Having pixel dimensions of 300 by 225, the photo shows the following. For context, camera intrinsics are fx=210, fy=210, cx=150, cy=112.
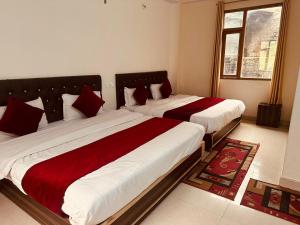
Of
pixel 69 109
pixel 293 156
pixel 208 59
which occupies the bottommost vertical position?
pixel 293 156

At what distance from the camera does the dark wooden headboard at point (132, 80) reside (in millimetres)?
4147

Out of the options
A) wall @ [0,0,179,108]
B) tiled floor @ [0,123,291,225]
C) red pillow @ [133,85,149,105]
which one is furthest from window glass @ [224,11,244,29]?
tiled floor @ [0,123,291,225]

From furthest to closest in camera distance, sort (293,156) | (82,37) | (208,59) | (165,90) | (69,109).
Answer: (208,59) → (165,90) → (82,37) → (69,109) → (293,156)

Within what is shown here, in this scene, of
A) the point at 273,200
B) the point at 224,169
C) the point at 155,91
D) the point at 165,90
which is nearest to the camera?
the point at 273,200

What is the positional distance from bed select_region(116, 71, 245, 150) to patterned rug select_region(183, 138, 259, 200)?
0.23 metres

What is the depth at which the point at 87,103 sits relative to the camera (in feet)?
10.6

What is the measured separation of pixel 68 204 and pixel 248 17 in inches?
211

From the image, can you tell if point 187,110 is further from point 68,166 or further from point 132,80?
point 68,166

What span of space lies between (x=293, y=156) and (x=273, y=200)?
0.55 metres

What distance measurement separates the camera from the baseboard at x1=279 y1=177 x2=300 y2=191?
2.40 m

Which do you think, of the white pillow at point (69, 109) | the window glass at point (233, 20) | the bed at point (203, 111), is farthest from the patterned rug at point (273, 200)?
the window glass at point (233, 20)

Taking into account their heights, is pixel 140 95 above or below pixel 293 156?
above

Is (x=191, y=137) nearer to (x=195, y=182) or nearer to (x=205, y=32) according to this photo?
(x=195, y=182)

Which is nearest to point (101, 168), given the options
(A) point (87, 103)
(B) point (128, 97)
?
(A) point (87, 103)
